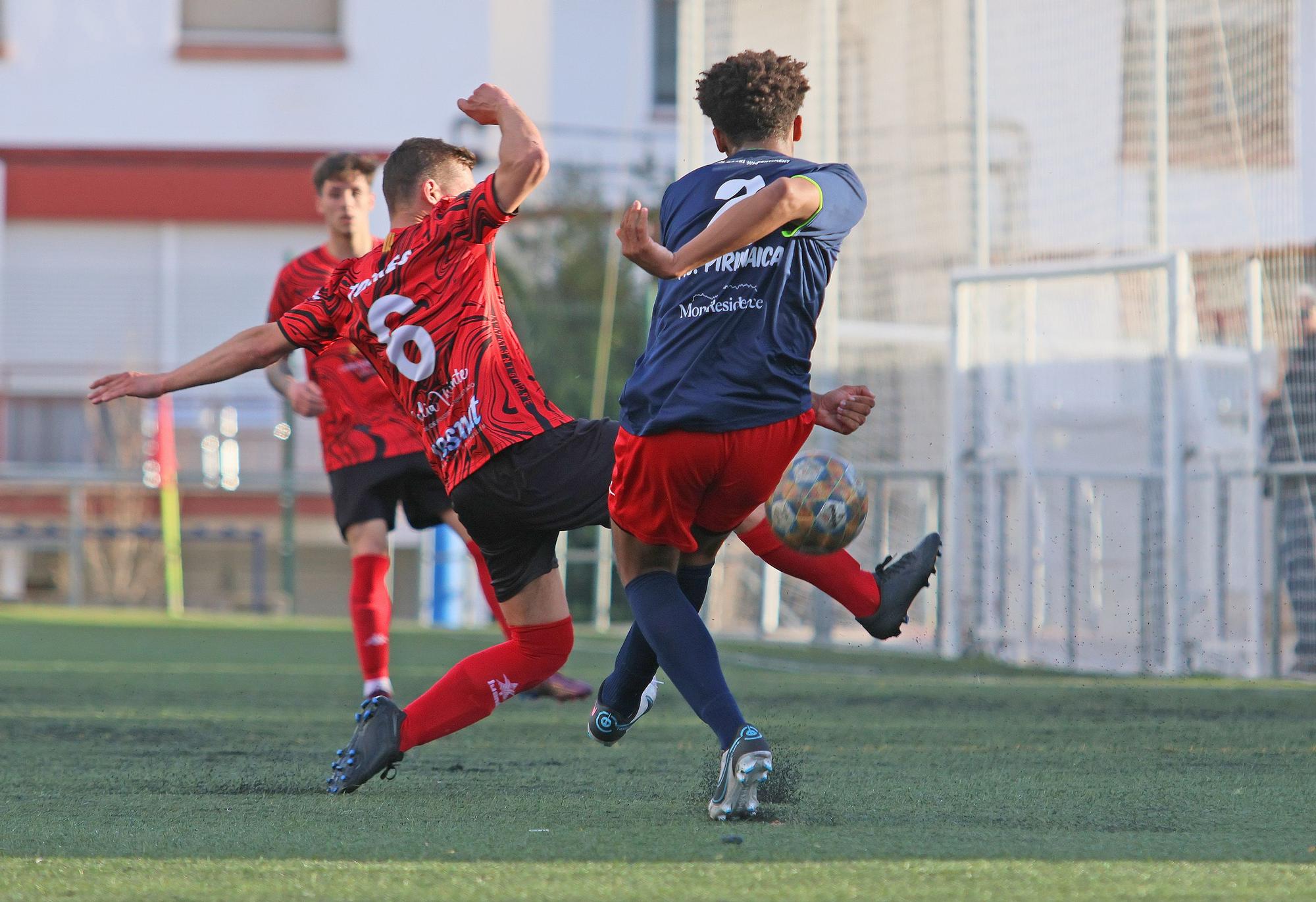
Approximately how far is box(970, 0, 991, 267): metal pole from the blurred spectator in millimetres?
2259

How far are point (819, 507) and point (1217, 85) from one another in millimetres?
6896

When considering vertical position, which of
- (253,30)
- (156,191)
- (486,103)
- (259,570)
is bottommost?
(259,570)

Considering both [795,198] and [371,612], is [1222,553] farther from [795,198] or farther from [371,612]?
[795,198]

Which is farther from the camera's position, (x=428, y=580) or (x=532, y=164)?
(x=428, y=580)

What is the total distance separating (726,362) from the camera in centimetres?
392

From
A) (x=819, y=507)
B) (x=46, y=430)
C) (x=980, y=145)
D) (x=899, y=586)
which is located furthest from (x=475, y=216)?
(x=46, y=430)

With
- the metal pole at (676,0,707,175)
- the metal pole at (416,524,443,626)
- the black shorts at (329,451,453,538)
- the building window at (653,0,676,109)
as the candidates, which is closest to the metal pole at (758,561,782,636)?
the metal pole at (676,0,707,175)

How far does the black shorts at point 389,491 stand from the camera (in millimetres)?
6367

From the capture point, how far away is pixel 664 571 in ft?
13.6

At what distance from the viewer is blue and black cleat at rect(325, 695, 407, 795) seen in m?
4.20

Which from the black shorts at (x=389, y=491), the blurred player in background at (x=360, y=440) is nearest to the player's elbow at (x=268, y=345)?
the blurred player in background at (x=360, y=440)

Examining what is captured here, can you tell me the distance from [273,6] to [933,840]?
1776 centimetres

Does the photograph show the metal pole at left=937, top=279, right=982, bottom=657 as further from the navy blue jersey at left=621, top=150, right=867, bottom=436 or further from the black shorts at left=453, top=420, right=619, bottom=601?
the navy blue jersey at left=621, top=150, right=867, bottom=436

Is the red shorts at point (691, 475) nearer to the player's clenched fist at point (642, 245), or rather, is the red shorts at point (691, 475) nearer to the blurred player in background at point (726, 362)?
the blurred player in background at point (726, 362)
